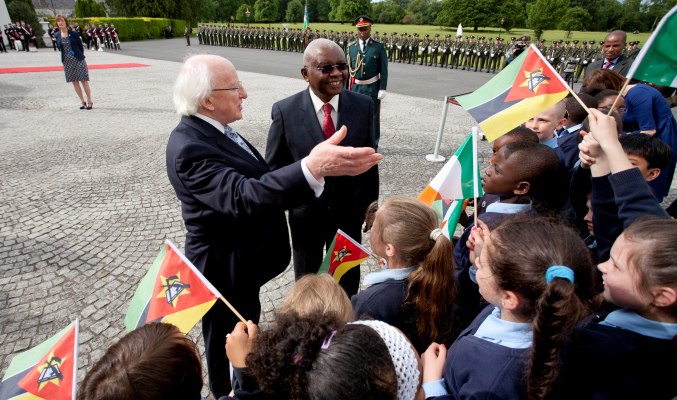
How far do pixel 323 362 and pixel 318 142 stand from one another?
1.92 metres

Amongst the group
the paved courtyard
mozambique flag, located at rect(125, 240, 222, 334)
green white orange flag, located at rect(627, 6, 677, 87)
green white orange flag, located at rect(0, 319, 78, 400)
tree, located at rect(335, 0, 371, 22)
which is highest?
tree, located at rect(335, 0, 371, 22)

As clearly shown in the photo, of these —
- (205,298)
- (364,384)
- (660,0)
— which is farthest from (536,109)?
(660,0)

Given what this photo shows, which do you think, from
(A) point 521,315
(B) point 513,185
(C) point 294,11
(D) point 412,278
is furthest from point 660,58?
(C) point 294,11

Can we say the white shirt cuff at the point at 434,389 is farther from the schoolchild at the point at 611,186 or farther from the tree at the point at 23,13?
the tree at the point at 23,13

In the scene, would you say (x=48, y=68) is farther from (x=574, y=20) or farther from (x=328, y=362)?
(x=574, y=20)

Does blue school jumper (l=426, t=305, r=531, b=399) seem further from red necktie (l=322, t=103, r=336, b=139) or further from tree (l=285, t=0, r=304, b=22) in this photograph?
tree (l=285, t=0, r=304, b=22)

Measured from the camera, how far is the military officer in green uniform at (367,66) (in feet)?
24.3

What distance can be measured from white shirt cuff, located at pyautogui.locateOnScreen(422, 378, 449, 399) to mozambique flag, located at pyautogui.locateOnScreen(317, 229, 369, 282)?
1.13 metres

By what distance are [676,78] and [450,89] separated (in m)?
12.9

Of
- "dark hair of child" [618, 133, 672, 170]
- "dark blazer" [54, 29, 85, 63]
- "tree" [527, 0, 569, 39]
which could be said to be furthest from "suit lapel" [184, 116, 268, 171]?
"tree" [527, 0, 569, 39]

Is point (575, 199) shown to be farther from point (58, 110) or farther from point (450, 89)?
point (450, 89)

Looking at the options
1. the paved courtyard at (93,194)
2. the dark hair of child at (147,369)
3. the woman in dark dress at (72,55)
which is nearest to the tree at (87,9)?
the paved courtyard at (93,194)

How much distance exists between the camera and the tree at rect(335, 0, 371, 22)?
7962 cm

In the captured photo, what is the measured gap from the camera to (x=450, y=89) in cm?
1411
